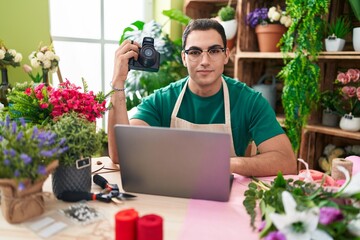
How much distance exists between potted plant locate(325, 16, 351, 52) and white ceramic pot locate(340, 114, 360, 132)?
0.45m

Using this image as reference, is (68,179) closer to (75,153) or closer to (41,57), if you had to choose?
(75,153)

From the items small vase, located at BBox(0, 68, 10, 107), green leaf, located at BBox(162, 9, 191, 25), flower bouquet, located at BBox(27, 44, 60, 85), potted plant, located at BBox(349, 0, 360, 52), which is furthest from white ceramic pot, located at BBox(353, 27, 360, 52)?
small vase, located at BBox(0, 68, 10, 107)

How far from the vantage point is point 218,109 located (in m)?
1.68

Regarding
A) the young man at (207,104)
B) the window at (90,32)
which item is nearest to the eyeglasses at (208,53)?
the young man at (207,104)

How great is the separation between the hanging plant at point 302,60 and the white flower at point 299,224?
66.4 inches

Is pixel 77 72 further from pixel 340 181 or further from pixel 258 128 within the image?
pixel 340 181

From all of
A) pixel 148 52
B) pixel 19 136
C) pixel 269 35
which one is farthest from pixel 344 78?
pixel 19 136

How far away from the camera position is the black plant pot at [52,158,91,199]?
3.28ft

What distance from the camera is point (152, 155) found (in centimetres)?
97

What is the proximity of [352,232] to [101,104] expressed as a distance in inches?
34.3

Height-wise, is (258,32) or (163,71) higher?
(258,32)

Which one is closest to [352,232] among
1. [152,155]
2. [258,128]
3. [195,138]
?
[195,138]

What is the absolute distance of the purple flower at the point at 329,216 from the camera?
2.32ft

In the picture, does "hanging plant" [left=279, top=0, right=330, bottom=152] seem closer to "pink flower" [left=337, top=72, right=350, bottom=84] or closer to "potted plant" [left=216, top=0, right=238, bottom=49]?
"pink flower" [left=337, top=72, right=350, bottom=84]
